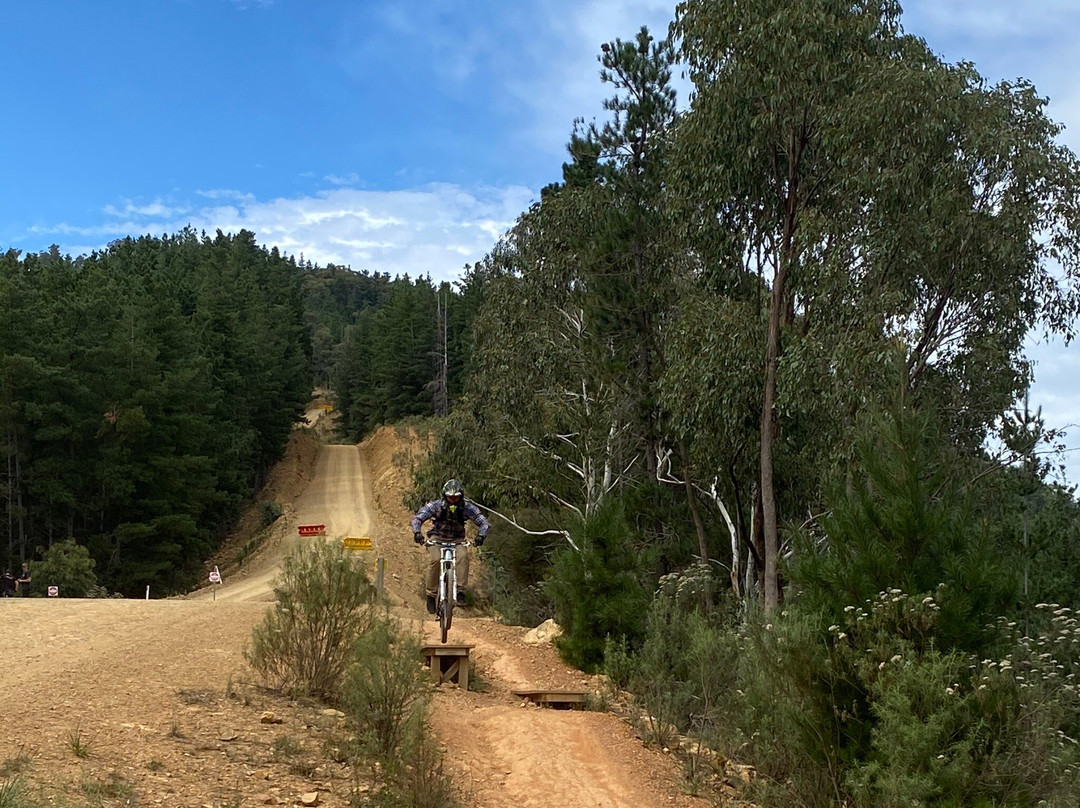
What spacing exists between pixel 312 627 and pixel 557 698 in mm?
2889

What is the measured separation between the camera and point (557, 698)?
1011 centimetres

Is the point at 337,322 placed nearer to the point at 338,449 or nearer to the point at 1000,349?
the point at 338,449

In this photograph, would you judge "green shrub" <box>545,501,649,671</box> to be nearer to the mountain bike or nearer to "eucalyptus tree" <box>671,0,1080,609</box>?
the mountain bike

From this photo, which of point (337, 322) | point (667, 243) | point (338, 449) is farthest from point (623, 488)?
point (337, 322)

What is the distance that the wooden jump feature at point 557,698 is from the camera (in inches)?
399

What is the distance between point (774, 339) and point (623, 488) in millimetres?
9024

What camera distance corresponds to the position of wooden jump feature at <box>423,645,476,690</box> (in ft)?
34.4

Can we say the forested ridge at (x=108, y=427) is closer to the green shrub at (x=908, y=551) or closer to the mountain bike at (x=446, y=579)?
the mountain bike at (x=446, y=579)

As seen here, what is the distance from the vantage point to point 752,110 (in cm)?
1614

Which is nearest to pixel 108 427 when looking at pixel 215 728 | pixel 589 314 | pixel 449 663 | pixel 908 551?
pixel 589 314

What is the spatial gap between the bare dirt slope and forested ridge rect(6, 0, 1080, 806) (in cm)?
93

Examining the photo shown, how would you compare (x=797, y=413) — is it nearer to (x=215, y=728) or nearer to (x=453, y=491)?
(x=453, y=491)

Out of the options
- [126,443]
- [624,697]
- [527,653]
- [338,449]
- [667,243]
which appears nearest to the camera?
[624,697]

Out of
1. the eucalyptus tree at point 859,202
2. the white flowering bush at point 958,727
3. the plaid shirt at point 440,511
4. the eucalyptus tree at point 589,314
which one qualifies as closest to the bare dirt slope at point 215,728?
the plaid shirt at point 440,511
